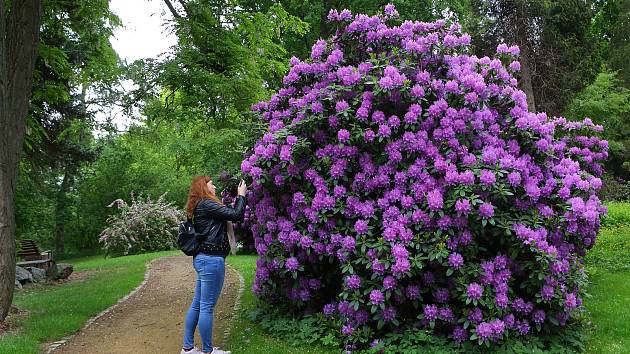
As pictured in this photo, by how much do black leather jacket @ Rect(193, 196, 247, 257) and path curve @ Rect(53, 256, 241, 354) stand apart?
4.66 ft

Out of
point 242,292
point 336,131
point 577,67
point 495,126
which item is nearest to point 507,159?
point 495,126

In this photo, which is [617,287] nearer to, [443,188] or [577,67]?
[443,188]

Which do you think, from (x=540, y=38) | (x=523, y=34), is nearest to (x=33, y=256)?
(x=523, y=34)

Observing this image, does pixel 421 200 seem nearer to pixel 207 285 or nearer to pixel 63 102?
pixel 207 285

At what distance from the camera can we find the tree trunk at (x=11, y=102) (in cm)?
692

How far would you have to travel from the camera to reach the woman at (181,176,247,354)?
4973 mm

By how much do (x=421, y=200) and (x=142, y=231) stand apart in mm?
17124

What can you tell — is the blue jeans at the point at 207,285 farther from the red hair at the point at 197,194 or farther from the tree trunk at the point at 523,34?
the tree trunk at the point at 523,34

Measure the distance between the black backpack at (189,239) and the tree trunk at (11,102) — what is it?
11.0 ft

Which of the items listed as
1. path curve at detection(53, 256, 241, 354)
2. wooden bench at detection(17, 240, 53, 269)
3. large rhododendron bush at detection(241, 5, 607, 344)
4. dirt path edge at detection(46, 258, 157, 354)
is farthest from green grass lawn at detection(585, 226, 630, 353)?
wooden bench at detection(17, 240, 53, 269)

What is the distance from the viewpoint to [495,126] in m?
5.55

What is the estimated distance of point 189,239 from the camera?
5.04 m

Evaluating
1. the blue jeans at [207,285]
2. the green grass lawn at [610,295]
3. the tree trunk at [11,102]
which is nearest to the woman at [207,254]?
the blue jeans at [207,285]

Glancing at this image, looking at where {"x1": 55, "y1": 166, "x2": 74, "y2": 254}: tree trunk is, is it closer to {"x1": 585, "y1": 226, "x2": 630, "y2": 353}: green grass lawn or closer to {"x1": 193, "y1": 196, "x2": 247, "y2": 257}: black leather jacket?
{"x1": 193, "y1": 196, "x2": 247, "y2": 257}: black leather jacket
